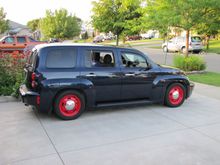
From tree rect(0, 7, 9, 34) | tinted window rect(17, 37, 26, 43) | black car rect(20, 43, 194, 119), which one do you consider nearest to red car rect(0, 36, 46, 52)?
tinted window rect(17, 37, 26, 43)

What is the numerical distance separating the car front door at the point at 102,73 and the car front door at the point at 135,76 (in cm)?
19

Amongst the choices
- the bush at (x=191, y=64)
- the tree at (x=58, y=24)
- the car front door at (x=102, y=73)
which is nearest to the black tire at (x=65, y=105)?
the car front door at (x=102, y=73)

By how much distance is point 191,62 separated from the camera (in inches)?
460

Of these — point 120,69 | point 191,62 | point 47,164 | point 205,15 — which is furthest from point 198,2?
point 47,164

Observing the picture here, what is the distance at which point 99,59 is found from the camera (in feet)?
18.8

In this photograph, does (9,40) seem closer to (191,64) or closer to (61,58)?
(191,64)

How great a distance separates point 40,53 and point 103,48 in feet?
4.86

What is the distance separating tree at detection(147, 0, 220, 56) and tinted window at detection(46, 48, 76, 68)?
6909mm

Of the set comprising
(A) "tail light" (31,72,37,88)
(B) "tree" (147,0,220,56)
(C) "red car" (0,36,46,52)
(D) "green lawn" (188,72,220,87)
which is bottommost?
(D) "green lawn" (188,72,220,87)

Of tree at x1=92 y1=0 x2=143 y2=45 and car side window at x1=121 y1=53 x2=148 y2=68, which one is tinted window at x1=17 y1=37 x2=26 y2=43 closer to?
tree at x1=92 y1=0 x2=143 y2=45

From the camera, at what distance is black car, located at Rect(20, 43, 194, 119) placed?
513cm

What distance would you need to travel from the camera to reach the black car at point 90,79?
5133 millimetres

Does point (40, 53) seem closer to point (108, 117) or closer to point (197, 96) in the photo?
point (108, 117)

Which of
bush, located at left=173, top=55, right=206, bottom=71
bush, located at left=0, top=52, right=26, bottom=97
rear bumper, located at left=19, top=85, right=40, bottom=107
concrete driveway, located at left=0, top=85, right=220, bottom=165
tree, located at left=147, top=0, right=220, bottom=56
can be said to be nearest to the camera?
concrete driveway, located at left=0, top=85, right=220, bottom=165
